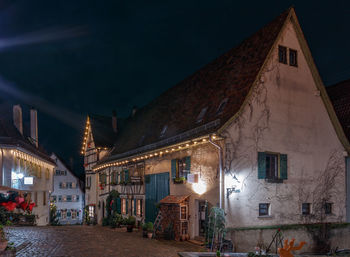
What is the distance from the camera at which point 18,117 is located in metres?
27.1

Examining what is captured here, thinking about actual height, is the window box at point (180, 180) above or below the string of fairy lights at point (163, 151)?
below

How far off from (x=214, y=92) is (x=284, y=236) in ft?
25.7

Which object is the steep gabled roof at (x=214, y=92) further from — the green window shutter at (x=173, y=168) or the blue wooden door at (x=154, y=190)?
the blue wooden door at (x=154, y=190)

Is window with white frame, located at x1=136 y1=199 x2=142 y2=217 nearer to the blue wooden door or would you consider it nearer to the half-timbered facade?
the blue wooden door

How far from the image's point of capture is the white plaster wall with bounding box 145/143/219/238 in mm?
15438

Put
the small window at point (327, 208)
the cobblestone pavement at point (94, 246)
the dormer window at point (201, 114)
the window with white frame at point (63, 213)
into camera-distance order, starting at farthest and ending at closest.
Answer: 1. the window with white frame at point (63, 213)
2. the dormer window at point (201, 114)
3. the small window at point (327, 208)
4. the cobblestone pavement at point (94, 246)

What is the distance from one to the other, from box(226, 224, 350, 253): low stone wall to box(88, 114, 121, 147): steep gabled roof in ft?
70.8

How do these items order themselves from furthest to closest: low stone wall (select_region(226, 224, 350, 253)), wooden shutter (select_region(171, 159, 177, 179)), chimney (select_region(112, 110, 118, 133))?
chimney (select_region(112, 110, 118, 133)) < wooden shutter (select_region(171, 159, 177, 179)) < low stone wall (select_region(226, 224, 350, 253))

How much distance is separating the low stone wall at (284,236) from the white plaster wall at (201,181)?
1.64m

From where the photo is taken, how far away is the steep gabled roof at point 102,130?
112ft

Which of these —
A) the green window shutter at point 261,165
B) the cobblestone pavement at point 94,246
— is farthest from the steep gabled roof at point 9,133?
the green window shutter at point 261,165


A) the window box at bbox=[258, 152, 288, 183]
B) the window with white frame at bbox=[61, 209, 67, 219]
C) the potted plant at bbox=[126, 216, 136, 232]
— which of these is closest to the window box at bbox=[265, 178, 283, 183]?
the window box at bbox=[258, 152, 288, 183]

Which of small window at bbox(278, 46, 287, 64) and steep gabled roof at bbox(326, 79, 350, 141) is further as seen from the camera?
steep gabled roof at bbox(326, 79, 350, 141)

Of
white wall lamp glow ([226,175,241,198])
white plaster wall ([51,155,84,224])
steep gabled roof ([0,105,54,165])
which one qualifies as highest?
steep gabled roof ([0,105,54,165])
